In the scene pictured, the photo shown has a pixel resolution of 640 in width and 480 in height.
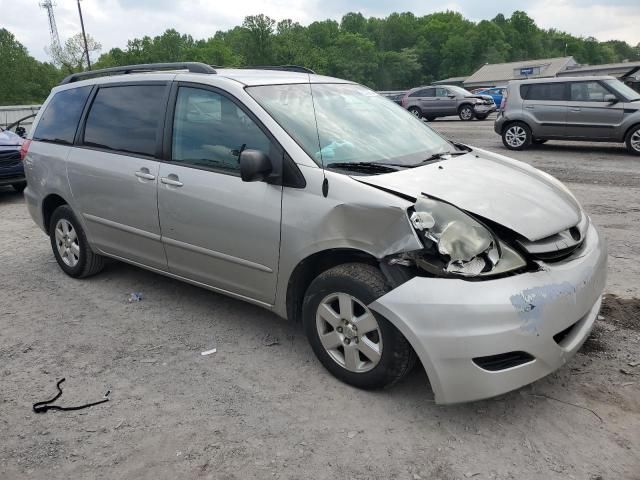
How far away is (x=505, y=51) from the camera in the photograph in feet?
376

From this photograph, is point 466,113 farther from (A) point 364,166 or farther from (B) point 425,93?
(A) point 364,166

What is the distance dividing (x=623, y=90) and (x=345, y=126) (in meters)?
10.7

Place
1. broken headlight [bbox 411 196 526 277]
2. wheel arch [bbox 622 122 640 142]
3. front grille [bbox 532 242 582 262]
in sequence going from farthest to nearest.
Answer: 1. wheel arch [bbox 622 122 640 142]
2. front grille [bbox 532 242 582 262]
3. broken headlight [bbox 411 196 526 277]

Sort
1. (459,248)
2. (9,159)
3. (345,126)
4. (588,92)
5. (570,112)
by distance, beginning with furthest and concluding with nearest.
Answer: (570,112) < (588,92) < (9,159) < (345,126) < (459,248)

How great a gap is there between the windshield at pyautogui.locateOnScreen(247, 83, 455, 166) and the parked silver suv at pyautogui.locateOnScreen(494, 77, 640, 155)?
9.47 meters

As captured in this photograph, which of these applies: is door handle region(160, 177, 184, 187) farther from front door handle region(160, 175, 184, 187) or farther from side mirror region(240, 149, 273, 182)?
side mirror region(240, 149, 273, 182)

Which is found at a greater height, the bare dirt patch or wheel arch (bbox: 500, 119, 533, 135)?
wheel arch (bbox: 500, 119, 533, 135)

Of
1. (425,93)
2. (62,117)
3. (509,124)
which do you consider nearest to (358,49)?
(425,93)

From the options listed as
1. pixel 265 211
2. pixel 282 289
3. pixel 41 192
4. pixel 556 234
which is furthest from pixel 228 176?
pixel 41 192

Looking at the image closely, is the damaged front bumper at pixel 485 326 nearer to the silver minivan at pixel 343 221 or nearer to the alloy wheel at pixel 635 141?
the silver minivan at pixel 343 221

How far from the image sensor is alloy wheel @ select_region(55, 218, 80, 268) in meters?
5.03

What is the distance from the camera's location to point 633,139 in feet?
38.8

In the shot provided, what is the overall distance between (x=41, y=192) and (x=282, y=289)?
3019 millimetres

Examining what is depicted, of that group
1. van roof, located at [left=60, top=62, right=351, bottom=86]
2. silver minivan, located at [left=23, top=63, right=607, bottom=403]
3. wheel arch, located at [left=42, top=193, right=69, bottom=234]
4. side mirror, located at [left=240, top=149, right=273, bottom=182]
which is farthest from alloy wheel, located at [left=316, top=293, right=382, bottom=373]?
wheel arch, located at [left=42, top=193, right=69, bottom=234]
